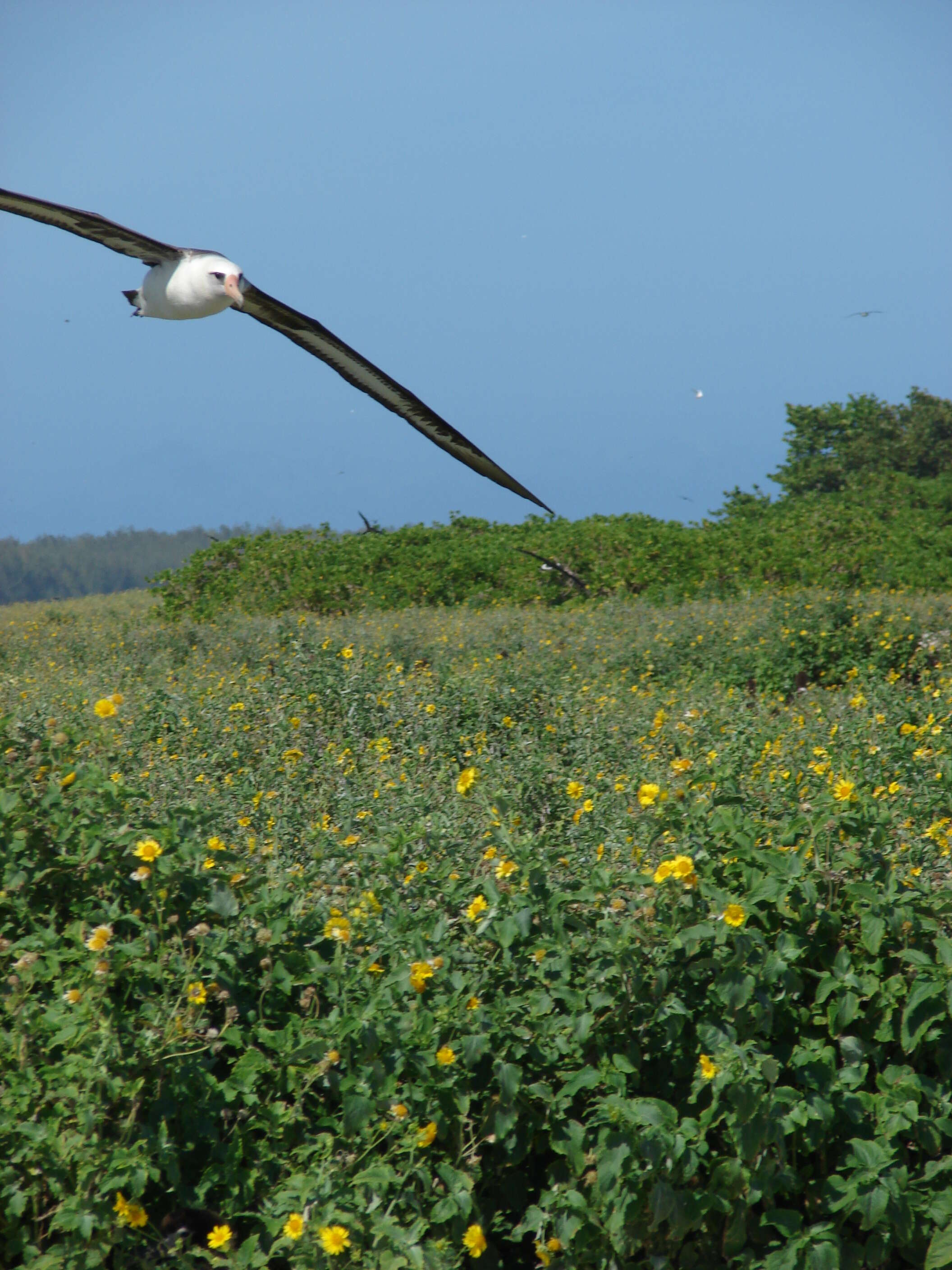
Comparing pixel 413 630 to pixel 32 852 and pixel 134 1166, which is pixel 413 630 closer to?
pixel 32 852

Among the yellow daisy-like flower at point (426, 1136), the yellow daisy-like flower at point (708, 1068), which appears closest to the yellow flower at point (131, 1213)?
the yellow daisy-like flower at point (426, 1136)

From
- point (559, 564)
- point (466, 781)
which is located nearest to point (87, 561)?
point (559, 564)

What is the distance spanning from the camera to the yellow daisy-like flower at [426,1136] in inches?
75.9

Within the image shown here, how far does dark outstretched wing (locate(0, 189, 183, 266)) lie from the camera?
3.03 meters

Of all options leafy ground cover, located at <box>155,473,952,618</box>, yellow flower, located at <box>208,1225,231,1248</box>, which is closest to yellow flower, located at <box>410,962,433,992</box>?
yellow flower, located at <box>208,1225,231,1248</box>

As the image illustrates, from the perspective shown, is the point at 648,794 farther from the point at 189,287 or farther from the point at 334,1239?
the point at 189,287

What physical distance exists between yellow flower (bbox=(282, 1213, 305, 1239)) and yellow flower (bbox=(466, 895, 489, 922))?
66 centimetres

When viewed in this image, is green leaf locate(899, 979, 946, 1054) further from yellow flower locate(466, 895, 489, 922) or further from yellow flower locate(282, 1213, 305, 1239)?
yellow flower locate(282, 1213, 305, 1239)

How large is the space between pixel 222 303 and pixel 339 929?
2174 mm

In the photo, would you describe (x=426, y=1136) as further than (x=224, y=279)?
No

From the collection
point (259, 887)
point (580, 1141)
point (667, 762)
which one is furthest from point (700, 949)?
point (667, 762)

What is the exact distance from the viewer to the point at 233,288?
3.29 m

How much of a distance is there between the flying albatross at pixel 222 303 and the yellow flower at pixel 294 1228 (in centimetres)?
194

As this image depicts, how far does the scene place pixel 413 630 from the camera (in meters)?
8.27
